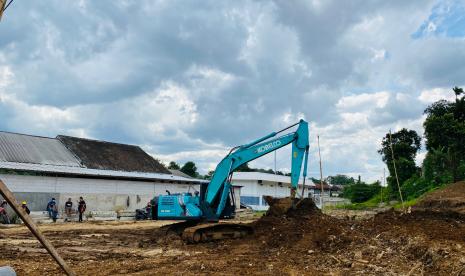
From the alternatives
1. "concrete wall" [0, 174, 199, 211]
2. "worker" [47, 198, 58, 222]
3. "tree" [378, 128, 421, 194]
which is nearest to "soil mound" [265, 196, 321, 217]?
"concrete wall" [0, 174, 199, 211]

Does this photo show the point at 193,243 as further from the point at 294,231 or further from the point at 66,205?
the point at 66,205

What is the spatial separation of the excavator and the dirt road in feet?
3.04

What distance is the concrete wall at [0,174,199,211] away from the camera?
29.1 m

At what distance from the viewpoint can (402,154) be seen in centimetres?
4741

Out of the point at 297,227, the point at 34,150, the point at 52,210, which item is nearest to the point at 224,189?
the point at 297,227

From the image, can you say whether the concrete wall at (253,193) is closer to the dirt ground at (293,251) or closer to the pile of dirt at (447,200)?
the pile of dirt at (447,200)

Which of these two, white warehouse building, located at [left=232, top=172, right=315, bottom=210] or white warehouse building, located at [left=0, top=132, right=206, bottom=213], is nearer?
white warehouse building, located at [left=0, top=132, right=206, bottom=213]

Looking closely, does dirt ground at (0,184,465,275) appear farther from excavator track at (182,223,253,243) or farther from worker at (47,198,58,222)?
worker at (47,198,58,222)

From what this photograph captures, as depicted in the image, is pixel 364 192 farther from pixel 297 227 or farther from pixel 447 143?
pixel 297 227

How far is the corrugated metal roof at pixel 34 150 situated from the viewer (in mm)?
33500

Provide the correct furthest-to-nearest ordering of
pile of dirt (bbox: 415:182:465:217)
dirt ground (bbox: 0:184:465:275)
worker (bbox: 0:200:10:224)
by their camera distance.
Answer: worker (bbox: 0:200:10:224) < pile of dirt (bbox: 415:182:465:217) < dirt ground (bbox: 0:184:465:275)

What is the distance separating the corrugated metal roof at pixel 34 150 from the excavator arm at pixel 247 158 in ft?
69.6

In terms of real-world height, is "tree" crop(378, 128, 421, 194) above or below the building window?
above

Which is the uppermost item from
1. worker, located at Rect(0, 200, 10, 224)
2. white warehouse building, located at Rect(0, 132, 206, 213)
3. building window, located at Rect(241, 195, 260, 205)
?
white warehouse building, located at Rect(0, 132, 206, 213)
